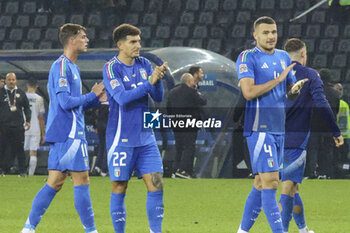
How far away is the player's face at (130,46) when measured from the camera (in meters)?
6.57

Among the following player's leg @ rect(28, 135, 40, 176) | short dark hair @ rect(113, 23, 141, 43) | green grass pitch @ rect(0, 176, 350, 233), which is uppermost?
short dark hair @ rect(113, 23, 141, 43)

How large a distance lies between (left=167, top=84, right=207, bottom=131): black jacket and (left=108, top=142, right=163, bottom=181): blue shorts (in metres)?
8.34

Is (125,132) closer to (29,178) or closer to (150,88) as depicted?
(150,88)

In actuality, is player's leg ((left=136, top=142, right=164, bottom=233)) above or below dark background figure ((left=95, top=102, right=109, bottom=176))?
above

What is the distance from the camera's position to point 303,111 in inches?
292

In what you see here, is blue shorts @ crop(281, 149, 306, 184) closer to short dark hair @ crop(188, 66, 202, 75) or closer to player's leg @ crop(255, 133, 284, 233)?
player's leg @ crop(255, 133, 284, 233)

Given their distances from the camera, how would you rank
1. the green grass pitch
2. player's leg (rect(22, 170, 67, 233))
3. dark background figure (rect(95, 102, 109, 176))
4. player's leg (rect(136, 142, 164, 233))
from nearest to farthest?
player's leg (rect(136, 142, 164, 233)) < player's leg (rect(22, 170, 67, 233)) < the green grass pitch < dark background figure (rect(95, 102, 109, 176))

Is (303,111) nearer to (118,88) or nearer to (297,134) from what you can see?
(297,134)

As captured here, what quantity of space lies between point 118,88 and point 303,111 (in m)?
1.89

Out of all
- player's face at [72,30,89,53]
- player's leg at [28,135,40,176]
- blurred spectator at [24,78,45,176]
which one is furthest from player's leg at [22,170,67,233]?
player's leg at [28,135,40,176]

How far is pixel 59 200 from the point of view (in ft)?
37.6

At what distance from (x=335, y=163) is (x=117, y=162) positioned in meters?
10.7

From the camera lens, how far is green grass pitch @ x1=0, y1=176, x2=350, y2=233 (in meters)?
8.53

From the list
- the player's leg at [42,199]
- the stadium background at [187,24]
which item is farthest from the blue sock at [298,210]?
the stadium background at [187,24]
